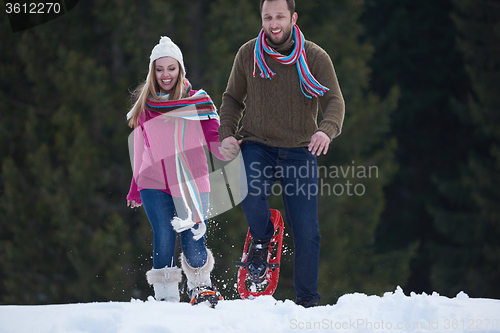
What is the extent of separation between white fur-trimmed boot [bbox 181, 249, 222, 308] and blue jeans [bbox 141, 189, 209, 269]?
1.4 inches

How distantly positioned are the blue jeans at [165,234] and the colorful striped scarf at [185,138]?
59 mm

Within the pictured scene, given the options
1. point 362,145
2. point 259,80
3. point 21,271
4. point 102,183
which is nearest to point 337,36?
point 362,145

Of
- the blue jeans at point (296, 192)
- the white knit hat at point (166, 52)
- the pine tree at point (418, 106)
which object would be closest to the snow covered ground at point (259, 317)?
the blue jeans at point (296, 192)

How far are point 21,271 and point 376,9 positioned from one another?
382 inches

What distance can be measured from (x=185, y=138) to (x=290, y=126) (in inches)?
22.9

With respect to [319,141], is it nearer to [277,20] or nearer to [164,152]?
[277,20]

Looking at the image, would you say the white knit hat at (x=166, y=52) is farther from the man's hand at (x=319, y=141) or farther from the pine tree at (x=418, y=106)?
the pine tree at (x=418, y=106)

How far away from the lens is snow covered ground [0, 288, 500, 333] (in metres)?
2.54

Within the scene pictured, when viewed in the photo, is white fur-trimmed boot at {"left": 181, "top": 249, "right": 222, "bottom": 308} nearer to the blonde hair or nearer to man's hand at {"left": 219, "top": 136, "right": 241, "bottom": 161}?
man's hand at {"left": 219, "top": 136, "right": 241, "bottom": 161}

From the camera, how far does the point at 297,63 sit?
3.26m

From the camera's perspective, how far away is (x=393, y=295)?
308cm

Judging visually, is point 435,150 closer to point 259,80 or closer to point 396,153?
point 396,153

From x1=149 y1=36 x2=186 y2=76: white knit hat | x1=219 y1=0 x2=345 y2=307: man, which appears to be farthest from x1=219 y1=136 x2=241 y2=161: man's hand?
x1=149 y1=36 x2=186 y2=76: white knit hat

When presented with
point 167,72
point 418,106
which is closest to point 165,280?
point 167,72
